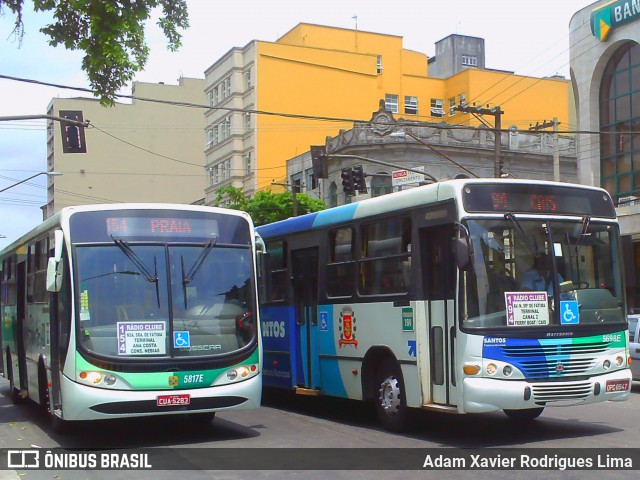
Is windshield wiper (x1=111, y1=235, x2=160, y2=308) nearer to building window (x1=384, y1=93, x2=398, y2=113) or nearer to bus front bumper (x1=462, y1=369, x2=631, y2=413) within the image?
bus front bumper (x1=462, y1=369, x2=631, y2=413)

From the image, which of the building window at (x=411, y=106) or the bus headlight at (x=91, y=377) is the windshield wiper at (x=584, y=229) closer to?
the bus headlight at (x=91, y=377)

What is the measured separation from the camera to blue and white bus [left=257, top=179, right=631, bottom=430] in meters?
10.3

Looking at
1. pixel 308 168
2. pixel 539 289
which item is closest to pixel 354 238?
pixel 539 289

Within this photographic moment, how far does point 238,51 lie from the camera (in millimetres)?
63250

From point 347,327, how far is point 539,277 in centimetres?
334

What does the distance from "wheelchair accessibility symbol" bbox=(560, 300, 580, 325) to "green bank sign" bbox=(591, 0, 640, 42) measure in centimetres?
2507

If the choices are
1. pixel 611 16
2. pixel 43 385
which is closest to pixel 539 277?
pixel 43 385

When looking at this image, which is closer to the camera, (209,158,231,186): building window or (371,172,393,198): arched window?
(371,172,393,198): arched window

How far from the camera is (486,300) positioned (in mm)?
10375

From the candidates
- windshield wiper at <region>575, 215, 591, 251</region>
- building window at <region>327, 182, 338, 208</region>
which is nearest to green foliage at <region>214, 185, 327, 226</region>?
building window at <region>327, 182, 338, 208</region>

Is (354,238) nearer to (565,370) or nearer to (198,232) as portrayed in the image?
(198,232)

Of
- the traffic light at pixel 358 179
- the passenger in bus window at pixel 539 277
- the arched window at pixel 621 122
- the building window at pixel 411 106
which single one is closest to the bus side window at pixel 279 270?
the passenger in bus window at pixel 539 277

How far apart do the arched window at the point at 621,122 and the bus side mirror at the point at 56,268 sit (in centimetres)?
2578

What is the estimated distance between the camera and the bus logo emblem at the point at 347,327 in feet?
42.1
